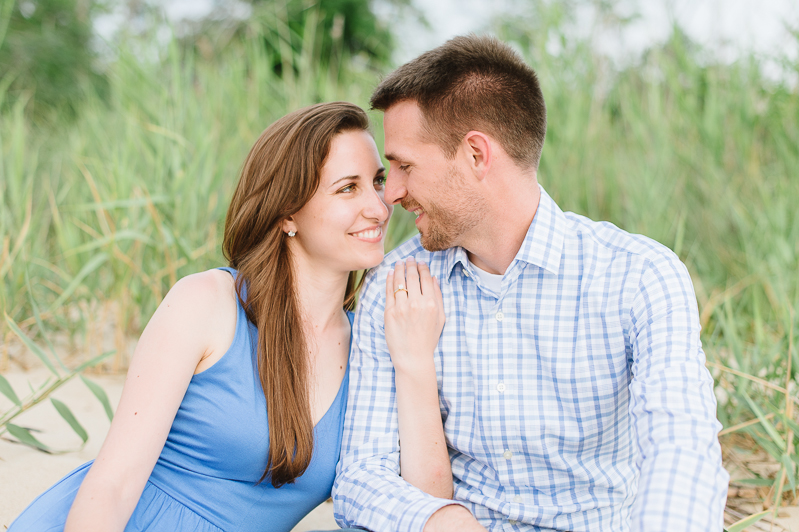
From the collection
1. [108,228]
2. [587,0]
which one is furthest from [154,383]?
[587,0]

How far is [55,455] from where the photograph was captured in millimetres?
2256

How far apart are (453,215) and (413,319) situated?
0.32 m

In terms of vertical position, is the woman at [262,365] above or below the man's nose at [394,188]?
below

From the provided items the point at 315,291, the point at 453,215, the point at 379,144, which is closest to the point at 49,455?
the point at 315,291

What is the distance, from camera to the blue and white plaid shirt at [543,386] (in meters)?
1.52

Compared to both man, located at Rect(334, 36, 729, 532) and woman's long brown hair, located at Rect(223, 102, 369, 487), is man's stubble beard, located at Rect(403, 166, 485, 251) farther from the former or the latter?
woman's long brown hair, located at Rect(223, 102, 369, 487)

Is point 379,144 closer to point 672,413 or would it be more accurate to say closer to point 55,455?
point 55,455

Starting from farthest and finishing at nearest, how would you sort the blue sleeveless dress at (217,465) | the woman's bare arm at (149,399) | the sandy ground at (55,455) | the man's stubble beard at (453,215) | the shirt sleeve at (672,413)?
1. the sandy ground at (55,455)
2. the man's stubble beard at (453,215)
3. the blue sleeveless dress at (217,465)
4. the woman's bare arm at (149,399)
5. the shirt sleeve at (672,413)

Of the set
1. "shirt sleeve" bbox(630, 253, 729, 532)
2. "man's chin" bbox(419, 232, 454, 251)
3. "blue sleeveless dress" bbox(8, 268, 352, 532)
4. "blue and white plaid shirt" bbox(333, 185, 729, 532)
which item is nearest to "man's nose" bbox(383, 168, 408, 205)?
"man's chin" bbox(419, 232, 454, 251)

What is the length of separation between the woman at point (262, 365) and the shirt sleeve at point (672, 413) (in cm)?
57

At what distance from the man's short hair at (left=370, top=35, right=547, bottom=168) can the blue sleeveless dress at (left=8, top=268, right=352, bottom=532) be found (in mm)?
834

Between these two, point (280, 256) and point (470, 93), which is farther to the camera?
point (280, 256)

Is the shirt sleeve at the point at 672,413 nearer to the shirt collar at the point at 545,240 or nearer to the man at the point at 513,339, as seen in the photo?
the man at the point at 513,339

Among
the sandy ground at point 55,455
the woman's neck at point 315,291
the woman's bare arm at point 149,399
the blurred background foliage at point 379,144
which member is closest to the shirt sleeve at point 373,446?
the woman's neck at point 315,291
